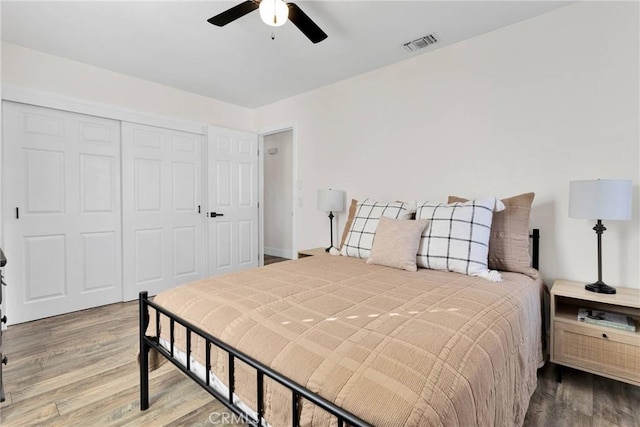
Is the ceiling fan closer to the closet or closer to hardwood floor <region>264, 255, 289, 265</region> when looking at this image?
the closet

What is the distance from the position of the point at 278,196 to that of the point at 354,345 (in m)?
5.06

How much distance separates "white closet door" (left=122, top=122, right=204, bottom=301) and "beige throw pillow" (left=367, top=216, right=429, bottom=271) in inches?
102

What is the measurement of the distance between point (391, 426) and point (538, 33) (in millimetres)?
2762

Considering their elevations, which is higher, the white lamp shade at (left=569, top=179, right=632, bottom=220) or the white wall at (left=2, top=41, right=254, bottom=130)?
the white wall at (left=2, top=41, right=254, bottom=130)

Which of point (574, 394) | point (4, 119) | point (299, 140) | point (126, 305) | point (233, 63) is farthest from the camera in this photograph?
point (299, 140)

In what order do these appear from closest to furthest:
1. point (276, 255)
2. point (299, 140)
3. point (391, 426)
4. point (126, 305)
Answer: point (391, 426) → point (126, 305) → point (299, 140) → point (276, 255)

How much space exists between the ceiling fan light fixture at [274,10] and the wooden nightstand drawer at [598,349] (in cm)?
243

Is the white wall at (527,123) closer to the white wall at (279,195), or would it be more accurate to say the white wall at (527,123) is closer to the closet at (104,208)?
the closet at (104,208)

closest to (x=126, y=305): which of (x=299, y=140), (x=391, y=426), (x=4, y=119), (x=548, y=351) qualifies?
(x=4, y=119)

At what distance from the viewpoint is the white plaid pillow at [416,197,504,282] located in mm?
1931

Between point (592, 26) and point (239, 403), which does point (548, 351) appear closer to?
point (239, 403)

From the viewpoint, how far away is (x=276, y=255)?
592 cm

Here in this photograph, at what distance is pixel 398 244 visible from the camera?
2094 millimetres

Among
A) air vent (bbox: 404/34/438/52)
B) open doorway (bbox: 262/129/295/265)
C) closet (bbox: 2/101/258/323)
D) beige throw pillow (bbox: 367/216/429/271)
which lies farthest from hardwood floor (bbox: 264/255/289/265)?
air vent (bbox: 404/34/438/52)
